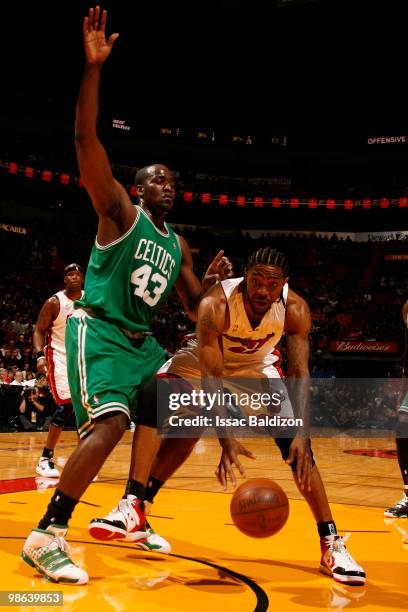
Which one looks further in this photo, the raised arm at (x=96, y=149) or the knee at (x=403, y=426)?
the knee at (x=403, y=426)

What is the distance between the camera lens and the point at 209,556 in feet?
12.7

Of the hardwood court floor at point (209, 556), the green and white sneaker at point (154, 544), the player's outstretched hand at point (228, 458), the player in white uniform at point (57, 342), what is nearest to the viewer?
the hardwood court floor at point (209, 556)

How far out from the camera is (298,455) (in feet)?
11.5

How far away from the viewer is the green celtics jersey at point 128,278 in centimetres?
354

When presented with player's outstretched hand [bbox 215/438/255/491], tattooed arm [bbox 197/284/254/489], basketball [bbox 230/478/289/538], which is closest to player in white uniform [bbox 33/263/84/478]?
tattooed arm [bbox 197/284/254/489]

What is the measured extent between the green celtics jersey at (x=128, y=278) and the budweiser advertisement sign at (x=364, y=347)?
19.9 meters

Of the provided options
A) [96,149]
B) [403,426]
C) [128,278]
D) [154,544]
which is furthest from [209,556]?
[96,149]

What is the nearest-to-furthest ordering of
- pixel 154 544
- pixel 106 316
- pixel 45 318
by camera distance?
pixel 106 316 < pixel 154 544 < pixel 45 318

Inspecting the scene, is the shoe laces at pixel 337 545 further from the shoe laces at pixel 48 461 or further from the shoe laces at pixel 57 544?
the shoe laces at pixel 48 461

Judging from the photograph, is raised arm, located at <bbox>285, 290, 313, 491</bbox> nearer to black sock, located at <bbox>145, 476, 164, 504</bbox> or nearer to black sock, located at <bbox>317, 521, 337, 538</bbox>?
black sock, located at <bbox>317, 521, 337, 538</bbox>

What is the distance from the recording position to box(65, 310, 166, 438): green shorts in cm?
338

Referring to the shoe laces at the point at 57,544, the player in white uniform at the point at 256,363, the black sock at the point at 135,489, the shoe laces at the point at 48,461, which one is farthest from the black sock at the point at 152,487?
the shoe laces at the point at 48,461

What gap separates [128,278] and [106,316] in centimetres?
23

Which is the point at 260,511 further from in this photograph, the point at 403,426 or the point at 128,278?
the point at 403,426
